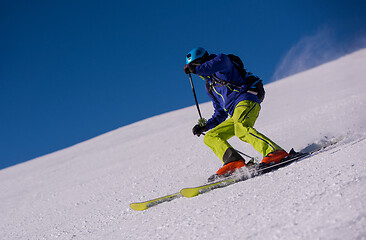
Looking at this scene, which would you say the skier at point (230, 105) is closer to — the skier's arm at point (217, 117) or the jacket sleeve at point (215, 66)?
the jacket sleeve at point (215, 66)

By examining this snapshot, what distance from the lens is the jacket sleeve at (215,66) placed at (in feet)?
16.3

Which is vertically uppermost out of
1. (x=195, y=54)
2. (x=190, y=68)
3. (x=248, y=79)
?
(x=195, y=54)

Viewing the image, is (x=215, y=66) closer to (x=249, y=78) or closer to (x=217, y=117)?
(x=249, y=78)

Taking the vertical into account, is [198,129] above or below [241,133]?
above

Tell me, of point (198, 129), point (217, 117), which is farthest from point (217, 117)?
point (198, 129)

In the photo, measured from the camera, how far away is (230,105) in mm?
5543

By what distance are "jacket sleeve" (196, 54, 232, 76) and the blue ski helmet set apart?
0.34 metres

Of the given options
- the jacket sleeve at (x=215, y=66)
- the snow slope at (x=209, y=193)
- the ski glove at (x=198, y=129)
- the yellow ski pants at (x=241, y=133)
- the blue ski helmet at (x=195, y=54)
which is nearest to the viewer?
the snow slope at (x=209, y=193)

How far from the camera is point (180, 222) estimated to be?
3736mm

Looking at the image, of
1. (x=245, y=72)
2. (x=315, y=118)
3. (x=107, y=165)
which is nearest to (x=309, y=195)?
(x=245, y=72)

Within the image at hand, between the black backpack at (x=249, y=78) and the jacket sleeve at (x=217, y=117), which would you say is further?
the jacket sleeve at (x=217, y=117)

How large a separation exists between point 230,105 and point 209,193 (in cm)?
149

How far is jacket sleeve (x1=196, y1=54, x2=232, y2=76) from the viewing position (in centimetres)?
496

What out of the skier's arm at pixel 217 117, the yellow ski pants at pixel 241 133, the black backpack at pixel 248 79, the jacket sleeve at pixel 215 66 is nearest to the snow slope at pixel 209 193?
the yellow ski pants at pixel 241 133
